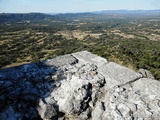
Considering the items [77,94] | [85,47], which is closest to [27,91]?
[77,94]

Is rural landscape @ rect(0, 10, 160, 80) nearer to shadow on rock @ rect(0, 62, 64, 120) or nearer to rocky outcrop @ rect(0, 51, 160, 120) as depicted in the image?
rocky outcrop @ rect(0, 51, 160, 120)

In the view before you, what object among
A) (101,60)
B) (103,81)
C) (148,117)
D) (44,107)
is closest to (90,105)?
(103,81)

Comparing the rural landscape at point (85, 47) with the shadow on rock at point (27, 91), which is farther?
the rural landscape at point (85, 47)

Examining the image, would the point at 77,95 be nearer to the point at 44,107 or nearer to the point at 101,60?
the point at 44,107

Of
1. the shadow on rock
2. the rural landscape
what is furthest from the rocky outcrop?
the rural landscape

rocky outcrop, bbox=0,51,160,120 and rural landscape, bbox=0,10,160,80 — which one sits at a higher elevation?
rocky outcrop, bbox=0,51,160,120

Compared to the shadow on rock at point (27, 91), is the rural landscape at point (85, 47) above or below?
below

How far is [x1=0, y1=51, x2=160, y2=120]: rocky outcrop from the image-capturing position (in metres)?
4.65

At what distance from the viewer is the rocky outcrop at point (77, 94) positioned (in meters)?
4.65

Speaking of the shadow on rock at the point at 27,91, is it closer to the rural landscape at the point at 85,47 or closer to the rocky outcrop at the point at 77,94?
the rocky outcrop at the point at 77,94

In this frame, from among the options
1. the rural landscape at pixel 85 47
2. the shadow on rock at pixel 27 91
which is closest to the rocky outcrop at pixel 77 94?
the shadow on rock at pixel 27 91

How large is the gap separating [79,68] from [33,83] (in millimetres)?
1542

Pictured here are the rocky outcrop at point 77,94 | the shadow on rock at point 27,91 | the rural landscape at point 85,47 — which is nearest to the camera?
the rocky outcrop at point 77,94

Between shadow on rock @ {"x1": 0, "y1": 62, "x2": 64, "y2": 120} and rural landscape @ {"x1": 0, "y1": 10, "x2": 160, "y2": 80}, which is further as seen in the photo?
rural landscape @ {"x1": 0, "y1": 10, "x2": 160, "y2": 80}
